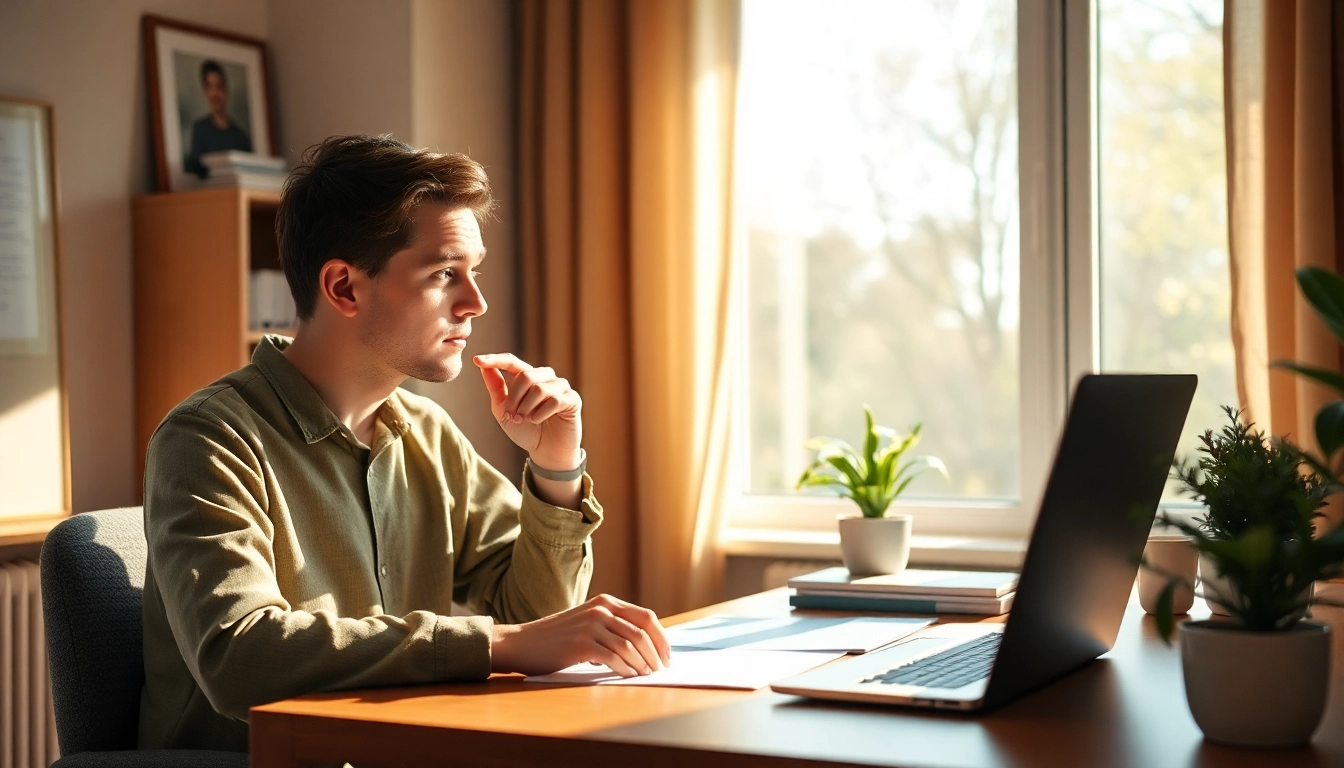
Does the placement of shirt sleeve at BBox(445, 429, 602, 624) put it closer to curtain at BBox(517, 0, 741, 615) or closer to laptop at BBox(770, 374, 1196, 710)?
laptop at BBox(770, 374, 1196, 710)

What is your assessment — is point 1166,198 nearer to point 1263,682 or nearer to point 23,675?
point 1263,682

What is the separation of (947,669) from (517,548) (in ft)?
2.35

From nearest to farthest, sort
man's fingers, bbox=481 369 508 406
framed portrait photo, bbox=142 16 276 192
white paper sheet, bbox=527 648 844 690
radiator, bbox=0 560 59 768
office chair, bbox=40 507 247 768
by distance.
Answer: white paper sheet, bbox=527 648 844 690, office chair, bbox=40 507 247 768, man's fingers, bbox=481 369 508 406, radiator, bbox=0 560 59 768, framed portrait photo, bbox=142 16 276 192

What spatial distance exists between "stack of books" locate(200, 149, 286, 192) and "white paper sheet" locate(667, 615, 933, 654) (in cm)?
185

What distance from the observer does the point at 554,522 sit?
66.0 inches

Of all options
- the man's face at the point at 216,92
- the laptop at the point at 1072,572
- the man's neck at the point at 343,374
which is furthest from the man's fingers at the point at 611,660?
the man's face at the point at 216,92

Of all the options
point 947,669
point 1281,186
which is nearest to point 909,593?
point 947,669

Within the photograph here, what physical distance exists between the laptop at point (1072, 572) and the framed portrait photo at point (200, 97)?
2.41 meters

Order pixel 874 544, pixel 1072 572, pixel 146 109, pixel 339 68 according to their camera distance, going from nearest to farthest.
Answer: pixel 1072 572, pixel 874 544, pixel 146 109, pixel 339 68

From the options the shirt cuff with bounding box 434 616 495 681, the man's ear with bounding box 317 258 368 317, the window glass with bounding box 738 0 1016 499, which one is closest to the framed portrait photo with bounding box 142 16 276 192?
the window glass with bounding box 738 0 1016 499

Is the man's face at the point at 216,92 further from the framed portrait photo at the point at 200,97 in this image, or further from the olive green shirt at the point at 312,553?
the olive green shirt at the point at 312,553

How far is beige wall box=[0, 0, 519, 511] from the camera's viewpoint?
2961mm

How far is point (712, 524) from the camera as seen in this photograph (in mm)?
3078

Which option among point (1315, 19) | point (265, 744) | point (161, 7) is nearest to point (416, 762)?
point (265, 744)
